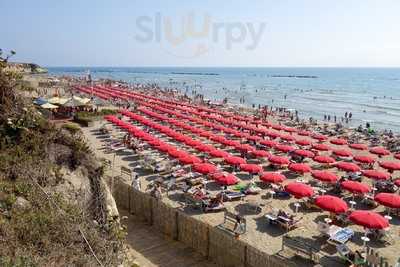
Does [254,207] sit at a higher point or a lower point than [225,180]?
lower

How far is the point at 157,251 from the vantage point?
1173cm

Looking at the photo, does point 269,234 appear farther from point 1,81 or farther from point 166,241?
point 1,81

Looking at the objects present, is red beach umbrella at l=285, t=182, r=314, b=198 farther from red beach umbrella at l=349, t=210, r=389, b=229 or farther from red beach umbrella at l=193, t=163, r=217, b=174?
red beach umbrella at l=193, t=163, r=217, b=174

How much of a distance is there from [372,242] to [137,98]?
130 ft

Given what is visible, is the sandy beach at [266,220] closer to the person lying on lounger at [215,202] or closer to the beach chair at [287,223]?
the beach chair at [287,223]

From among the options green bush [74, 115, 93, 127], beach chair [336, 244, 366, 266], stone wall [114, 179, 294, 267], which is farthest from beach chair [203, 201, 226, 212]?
green bush [74, 115, 93, 127]

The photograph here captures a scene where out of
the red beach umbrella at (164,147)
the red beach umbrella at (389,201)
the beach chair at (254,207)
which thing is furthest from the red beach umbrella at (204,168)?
the red beach umbrella at (389,201)

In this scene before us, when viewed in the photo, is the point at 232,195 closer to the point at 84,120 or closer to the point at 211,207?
the point at 211,207

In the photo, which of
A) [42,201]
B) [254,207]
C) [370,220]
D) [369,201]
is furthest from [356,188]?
[42,201]

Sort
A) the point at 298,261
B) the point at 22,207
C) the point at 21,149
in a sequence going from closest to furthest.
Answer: the point at 22,207, the point at 21,149, the point at 298,261

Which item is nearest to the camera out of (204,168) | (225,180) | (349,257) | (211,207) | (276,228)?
(349,257)

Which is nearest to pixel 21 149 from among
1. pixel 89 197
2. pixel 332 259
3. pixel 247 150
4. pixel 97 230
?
pixel 89 197

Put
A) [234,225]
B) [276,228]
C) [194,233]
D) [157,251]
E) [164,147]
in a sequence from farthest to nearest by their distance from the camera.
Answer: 1. [164,147]
2. [276,228]
3. [234,225]
4. [157,251]
5. [194,233]

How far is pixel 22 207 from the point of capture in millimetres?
7949
